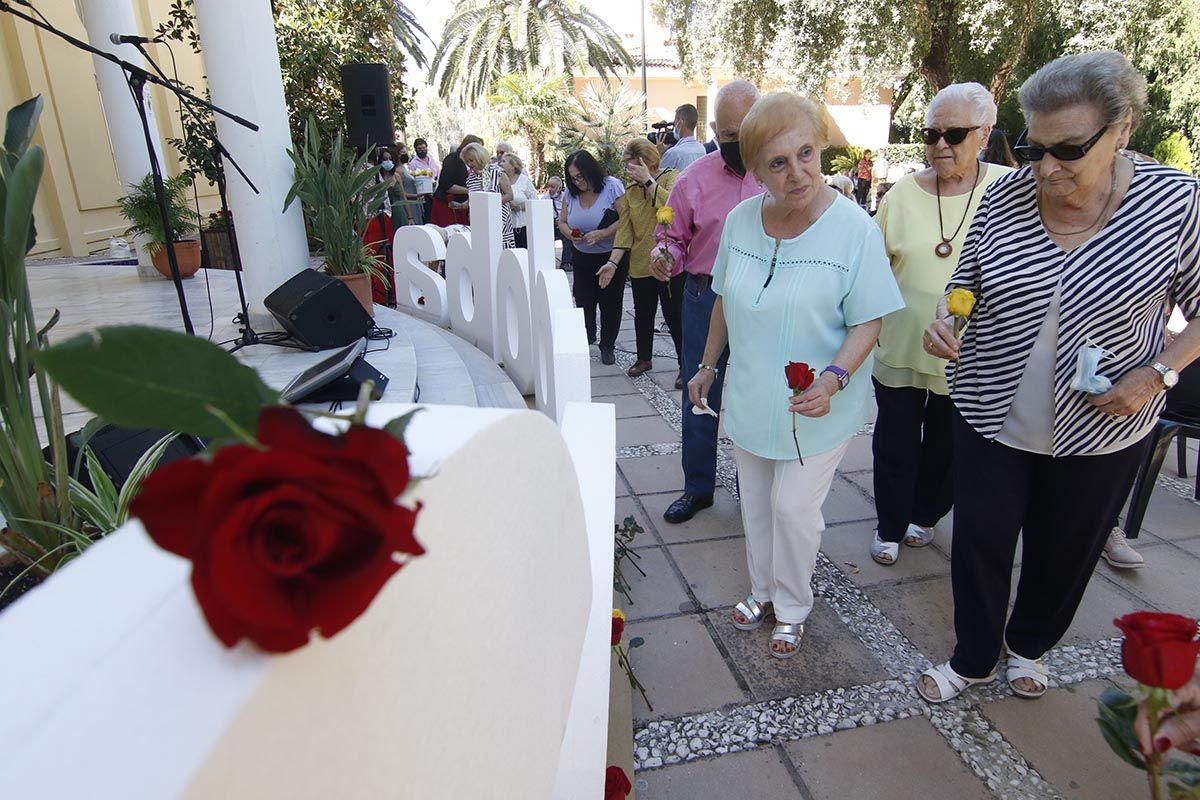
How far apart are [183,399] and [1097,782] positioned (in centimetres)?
251

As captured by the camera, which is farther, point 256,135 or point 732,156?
point 256,135

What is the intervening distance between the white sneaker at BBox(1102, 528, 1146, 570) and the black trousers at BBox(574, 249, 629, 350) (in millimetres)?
3858

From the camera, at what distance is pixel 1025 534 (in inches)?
87.4

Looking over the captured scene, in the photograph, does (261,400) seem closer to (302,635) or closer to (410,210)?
(302,635)

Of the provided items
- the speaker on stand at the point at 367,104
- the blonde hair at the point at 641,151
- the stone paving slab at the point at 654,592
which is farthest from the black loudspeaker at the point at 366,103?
the stone paving slab at the point at 654,592

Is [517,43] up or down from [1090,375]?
up

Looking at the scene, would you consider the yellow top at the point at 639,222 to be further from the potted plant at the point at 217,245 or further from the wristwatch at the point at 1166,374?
the potted plant at the point at 217,245

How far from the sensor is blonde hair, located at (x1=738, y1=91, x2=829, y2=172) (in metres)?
2.16

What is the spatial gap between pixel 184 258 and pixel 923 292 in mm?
6837

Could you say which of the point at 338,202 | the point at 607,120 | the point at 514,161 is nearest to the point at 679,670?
the point at 338,202

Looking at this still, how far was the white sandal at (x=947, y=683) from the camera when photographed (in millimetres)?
2344

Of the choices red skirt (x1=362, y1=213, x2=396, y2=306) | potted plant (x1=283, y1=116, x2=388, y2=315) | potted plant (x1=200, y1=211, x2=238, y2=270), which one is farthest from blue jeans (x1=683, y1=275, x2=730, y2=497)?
potted plant (x1=200, y1=211, x2=238, y2=270)

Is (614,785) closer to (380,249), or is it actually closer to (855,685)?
(855,685)

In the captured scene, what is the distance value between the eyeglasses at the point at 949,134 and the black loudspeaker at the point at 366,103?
574cm
